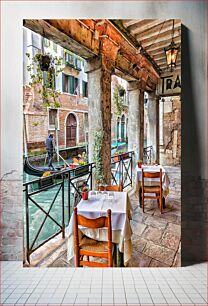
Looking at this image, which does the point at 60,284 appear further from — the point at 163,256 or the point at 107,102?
the point at 107,102

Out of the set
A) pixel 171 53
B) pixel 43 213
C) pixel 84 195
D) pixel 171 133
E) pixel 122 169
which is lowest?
pixel 43 213

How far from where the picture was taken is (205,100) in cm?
275

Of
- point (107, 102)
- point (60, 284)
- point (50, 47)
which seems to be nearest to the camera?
point (60, 284)

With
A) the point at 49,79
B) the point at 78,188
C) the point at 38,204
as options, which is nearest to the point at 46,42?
the point at 49,79

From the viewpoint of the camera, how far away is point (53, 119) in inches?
101

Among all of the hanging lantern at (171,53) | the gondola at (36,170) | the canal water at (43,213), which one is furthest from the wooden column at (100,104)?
the hanging lantern at (171,53)

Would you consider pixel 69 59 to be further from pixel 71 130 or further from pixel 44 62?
pixel 71 130

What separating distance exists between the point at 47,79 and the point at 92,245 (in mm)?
1648

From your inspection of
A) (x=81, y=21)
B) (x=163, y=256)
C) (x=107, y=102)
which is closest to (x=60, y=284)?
(x=163, y=256)

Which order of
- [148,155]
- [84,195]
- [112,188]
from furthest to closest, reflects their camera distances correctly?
[148,155] < [112,188] < [84,195]

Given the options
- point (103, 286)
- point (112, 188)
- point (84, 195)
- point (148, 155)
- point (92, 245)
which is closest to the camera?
point (103, 286)

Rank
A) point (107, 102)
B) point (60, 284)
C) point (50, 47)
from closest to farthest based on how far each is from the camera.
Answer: point (60, 284) < point (50, 47) < point (107, 102)

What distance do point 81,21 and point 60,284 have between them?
2.56m

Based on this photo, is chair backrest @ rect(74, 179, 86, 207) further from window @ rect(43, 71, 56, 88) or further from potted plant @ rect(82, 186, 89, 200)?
window @ rect(43, 71, 56, 88)
